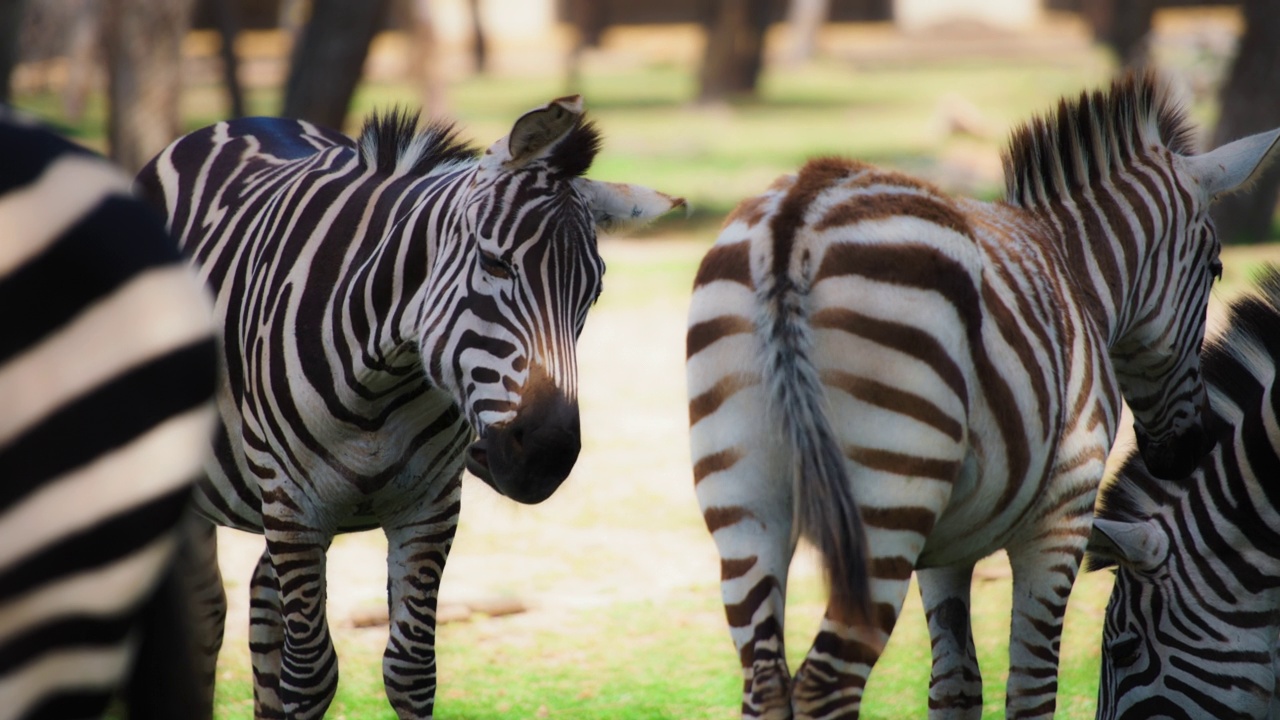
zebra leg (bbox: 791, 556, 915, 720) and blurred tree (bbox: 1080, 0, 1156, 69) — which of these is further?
blurred tree (bbox: 1080, 0, 1156, 69)

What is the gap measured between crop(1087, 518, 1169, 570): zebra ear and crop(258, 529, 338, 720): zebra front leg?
89.4 inches

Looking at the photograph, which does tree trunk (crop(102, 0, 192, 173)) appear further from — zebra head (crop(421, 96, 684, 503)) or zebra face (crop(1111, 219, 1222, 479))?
zebra face (crop(1111, 219, 1222, 479))

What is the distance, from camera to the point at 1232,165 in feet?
13.3

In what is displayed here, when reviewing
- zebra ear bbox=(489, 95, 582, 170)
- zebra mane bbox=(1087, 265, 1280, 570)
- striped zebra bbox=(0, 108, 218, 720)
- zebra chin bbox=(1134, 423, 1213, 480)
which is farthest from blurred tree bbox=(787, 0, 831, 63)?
striped zebra bbox=(0, 108, 218, 720)

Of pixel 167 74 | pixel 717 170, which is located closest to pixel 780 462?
pixel 167 74

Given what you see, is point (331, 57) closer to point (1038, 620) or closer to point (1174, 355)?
point (1174, 355)

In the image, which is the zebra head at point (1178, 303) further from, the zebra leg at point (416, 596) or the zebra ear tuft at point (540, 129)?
the zebra leg at point (416, 596)

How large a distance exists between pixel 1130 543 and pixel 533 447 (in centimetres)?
188

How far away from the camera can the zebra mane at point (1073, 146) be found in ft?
13.0

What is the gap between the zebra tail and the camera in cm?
288

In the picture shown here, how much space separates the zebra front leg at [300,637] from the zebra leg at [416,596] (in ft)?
0.64

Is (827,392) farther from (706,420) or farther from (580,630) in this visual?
(580,630)

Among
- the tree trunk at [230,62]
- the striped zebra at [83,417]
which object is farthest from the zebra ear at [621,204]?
the tree trunk at [230,62]

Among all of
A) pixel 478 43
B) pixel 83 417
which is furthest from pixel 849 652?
pixel 478 43
